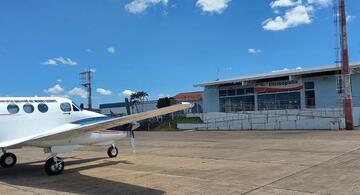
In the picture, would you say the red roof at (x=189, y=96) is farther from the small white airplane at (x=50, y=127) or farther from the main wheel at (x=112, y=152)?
the small white airplane at (x=50, y=127)

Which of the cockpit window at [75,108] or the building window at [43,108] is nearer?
the building window at [43,108]

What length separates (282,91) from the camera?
52.4m

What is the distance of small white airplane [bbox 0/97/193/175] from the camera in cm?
1325

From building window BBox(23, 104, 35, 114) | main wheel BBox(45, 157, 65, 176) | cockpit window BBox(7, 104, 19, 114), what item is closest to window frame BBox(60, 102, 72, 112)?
building window BBox(23, 104, 35, 114)

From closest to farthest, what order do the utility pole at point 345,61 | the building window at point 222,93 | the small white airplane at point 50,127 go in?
the small white airplane at point 50,127 < the utility pole at point 345,61 < the building window at point 222,93

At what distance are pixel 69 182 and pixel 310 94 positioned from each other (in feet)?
140

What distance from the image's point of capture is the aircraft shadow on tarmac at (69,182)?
406 inches

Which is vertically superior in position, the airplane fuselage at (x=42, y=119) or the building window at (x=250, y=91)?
the building window at (x=250, y=91)

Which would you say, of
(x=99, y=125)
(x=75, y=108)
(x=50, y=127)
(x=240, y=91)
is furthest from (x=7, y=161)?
(x=240, y=91)

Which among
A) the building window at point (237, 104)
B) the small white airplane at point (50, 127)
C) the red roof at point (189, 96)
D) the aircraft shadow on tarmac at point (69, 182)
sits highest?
the red roof at point (189, 96)

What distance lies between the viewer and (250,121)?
159ft

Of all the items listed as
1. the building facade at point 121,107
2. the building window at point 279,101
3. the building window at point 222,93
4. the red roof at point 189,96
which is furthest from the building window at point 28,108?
the building facade at point 121,107

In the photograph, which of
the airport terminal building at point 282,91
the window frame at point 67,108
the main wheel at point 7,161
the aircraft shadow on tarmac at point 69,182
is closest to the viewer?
the aircraft shadow on tarmac at point 69,182

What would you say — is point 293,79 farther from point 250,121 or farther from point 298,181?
point 298,181
